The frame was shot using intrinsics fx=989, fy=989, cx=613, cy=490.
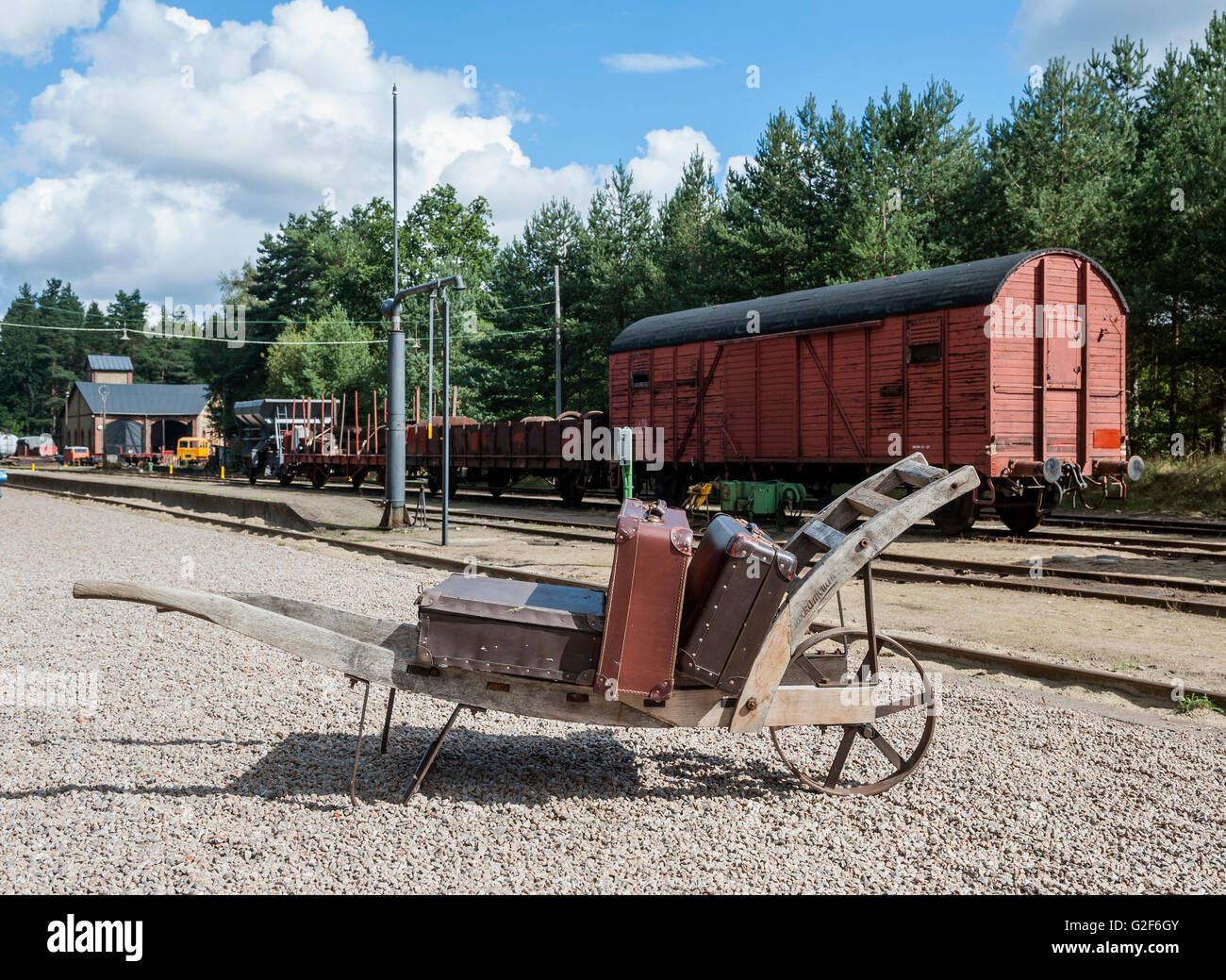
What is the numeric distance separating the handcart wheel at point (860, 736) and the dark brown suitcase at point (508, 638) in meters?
1.11

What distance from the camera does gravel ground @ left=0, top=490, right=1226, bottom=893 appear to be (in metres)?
3.85

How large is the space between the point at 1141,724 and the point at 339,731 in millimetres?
4738

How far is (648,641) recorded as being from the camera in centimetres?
427

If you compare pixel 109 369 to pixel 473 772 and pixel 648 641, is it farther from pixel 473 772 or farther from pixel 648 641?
pixel 648 641

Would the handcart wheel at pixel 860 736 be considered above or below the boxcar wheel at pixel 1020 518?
below

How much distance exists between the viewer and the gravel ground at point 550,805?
12.6 feet

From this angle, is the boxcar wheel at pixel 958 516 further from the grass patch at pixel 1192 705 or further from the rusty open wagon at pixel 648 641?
the rusty open wagon at pixel 648 641

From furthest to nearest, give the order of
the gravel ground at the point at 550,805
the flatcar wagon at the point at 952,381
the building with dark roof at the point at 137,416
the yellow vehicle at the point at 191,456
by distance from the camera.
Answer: the building with dark roof at the point at 137,416
the yellow vehicle at the point at 191,456
the flatcar wagon at the point at 952,381
the gravel ground at the point at 550,805

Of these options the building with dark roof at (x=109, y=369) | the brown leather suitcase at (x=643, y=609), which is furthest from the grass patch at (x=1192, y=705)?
the building with dark roof at (x=109, y=369)

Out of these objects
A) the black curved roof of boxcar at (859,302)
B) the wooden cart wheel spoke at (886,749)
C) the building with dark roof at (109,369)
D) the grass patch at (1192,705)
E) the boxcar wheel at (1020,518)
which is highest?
the building with dark roof at (109,369)

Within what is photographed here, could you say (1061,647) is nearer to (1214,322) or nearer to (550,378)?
(1214,322)

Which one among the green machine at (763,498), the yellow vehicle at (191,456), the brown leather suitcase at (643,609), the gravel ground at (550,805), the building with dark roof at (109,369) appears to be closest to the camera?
the gravel ground at (550,805)

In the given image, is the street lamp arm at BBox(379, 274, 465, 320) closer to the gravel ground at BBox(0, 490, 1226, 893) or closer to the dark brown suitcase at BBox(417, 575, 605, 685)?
the gravel ground at BBox(0, 490, 1226, 893)
